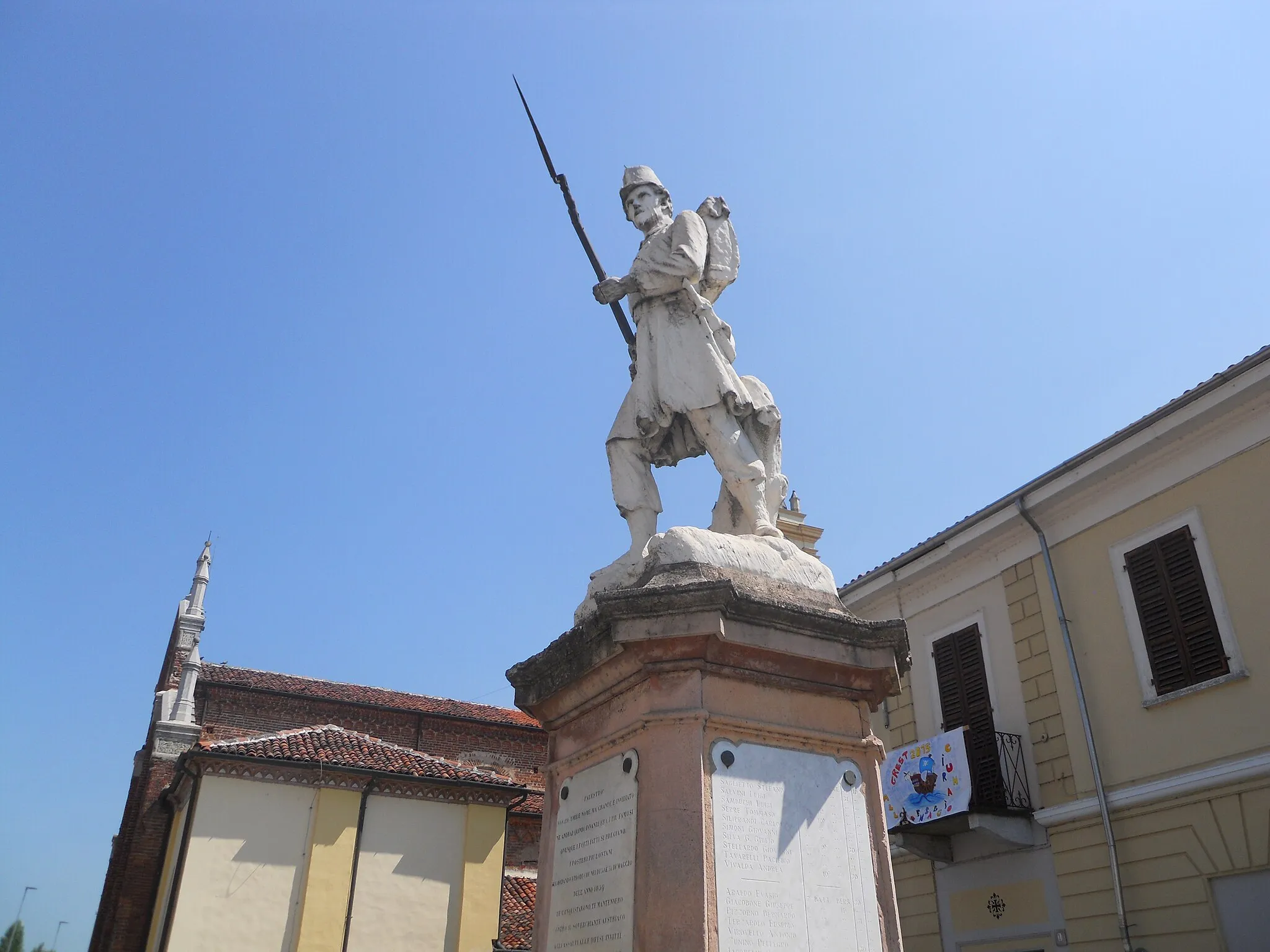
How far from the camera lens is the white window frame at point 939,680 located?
45.0 ft

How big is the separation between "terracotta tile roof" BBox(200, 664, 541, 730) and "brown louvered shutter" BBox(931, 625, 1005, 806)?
497 inches

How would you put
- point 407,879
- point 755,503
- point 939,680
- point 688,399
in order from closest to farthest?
point 755,503, point 688,399, point 939,680, point 407,879

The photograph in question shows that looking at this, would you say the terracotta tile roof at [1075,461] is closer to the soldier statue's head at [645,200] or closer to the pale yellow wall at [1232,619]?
the pale yellow wall at [1232,619]

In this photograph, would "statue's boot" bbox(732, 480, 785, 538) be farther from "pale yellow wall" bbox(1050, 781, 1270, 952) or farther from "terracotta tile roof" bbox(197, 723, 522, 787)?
"terracotta tile roof" bbox(197, 723, 522, 787)

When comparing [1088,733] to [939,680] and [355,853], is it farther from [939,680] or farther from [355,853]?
[355,853]

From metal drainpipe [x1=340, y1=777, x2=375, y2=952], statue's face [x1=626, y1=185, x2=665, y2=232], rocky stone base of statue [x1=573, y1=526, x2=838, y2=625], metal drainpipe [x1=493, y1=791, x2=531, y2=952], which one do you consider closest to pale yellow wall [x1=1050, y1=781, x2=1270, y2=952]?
rocky stone base of statue [x1=573, y1=526, x2=838, y2=625]

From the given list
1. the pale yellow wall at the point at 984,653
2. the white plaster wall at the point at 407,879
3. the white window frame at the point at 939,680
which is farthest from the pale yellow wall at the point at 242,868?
the white window frame at the point at 939,680

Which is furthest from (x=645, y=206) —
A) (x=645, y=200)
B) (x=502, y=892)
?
(x=502, y=892)

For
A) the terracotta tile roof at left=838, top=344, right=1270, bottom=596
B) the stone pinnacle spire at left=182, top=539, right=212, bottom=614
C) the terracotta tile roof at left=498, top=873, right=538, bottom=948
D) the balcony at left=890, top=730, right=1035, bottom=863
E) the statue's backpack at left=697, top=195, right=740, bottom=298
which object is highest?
the stone pinnacle spire at left=182, top=539, right=212, bottom=614

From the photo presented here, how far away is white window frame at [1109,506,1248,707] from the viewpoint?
10.8m

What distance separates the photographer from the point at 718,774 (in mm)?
3754

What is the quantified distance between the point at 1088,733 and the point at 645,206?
995 centimetres

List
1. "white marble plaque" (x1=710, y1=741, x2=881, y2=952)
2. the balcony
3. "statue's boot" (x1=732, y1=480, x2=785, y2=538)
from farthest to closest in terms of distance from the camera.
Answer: the balcony < "statue's boot" (x1=732, y1=480, x2=785, y2=538) < "white marble plaque" (x1=710, y1=741, x2=881, y2=952)

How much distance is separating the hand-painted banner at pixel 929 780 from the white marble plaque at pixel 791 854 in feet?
29.7
